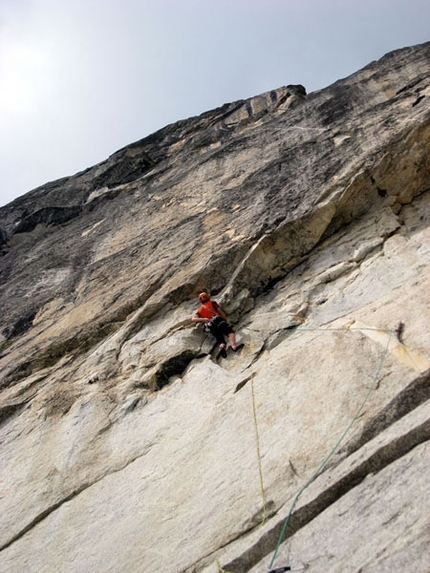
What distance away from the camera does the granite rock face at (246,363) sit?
4207mm

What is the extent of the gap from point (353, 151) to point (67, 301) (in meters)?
6.40

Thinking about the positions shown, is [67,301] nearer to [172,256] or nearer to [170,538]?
[172,256]

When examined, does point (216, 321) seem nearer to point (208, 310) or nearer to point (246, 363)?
point (208, 310)

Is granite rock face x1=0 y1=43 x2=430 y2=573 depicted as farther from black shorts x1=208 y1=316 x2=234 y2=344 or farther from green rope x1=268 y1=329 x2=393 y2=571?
black shorts x1=208 y1=316 x2=234 y2=344

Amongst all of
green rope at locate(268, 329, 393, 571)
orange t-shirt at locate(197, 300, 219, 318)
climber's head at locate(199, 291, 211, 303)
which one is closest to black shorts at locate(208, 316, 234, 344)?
orange t-shirt at locate(197, 300, 219, 318)

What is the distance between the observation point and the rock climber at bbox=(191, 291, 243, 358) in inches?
271

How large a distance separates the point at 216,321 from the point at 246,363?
36.7 inches

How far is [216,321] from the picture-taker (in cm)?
705

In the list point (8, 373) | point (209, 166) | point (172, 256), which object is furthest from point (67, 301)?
point (209, 166)

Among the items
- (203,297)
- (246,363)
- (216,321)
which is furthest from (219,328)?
(246,363)

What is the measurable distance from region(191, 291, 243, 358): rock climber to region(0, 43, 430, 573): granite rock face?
6.5 inches

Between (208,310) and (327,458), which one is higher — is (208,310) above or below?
above

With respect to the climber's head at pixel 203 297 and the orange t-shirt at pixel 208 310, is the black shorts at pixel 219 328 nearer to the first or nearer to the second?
the orange t-shirt at pixel 208 310

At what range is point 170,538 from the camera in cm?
462
